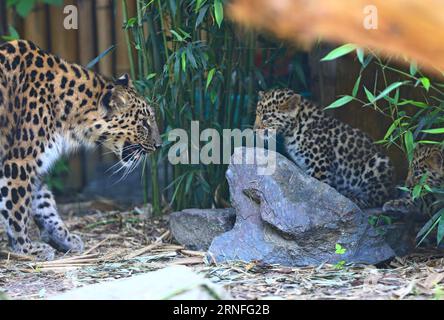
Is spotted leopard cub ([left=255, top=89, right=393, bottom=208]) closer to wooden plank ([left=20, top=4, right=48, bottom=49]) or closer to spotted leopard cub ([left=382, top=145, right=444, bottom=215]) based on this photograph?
spotted leopard cub ([left=382, top=145, right=444, bottom=215])

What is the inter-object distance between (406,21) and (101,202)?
6825 millimetres

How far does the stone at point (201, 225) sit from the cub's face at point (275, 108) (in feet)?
3.50

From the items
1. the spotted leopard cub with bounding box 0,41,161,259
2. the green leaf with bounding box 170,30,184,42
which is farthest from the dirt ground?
the green leaf with bounding box 170,30,184,42

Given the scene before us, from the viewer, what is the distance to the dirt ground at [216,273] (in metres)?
5.40

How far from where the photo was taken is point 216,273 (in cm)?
602

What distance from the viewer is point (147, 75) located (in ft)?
25.1

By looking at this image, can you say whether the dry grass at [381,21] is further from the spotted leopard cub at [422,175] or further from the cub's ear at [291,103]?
the cub's ear at [291,103]

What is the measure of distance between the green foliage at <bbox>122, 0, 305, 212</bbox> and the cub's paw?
5.40ft

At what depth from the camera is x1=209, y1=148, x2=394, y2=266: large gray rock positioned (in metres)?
6.31

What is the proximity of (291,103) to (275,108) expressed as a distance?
0.17 m

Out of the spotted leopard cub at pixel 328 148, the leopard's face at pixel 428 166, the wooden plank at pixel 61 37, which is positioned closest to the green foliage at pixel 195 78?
the spotted leopard cub at pixel 328 148

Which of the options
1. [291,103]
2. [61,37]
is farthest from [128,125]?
[61,37]

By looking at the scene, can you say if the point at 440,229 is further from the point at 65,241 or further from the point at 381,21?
the point at 65,241
